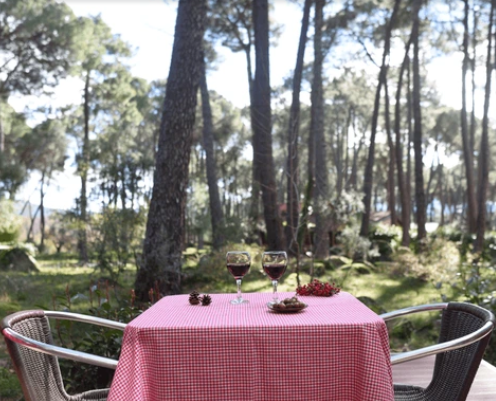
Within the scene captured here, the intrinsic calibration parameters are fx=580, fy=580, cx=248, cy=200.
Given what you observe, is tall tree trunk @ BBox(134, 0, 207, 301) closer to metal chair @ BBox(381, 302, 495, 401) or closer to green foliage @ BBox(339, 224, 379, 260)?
metal chair @ BBox(381, 302, 495, 401)

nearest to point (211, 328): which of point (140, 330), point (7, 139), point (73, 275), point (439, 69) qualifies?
point (140, 330)

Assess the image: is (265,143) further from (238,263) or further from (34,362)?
(34,362)

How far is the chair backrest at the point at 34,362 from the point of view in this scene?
2.06 meters

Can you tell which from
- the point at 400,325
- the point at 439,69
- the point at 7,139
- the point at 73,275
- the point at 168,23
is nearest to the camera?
the point at 400,325

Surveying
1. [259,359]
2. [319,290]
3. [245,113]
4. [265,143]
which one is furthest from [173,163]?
[245,113]

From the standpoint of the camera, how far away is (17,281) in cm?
984

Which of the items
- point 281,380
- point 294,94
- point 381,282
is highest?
point 294,94

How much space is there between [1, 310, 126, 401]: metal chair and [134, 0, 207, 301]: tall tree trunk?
16.1 ft

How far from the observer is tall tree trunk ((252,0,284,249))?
12.3 metres

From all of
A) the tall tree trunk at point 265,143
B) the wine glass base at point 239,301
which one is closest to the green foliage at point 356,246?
the tall tree trunk at point 265,143

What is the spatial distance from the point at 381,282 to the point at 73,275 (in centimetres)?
620

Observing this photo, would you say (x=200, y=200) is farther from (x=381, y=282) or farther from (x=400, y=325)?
(x=400, y=325)

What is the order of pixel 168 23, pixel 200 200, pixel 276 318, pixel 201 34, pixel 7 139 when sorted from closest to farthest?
pixel 276 318, pixel 201 34, pixel 168 23, pixel 7 139, pixel 200 200

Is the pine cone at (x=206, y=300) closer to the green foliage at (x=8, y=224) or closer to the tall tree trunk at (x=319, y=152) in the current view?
the tall tree trunk at (x=319, y=152)
